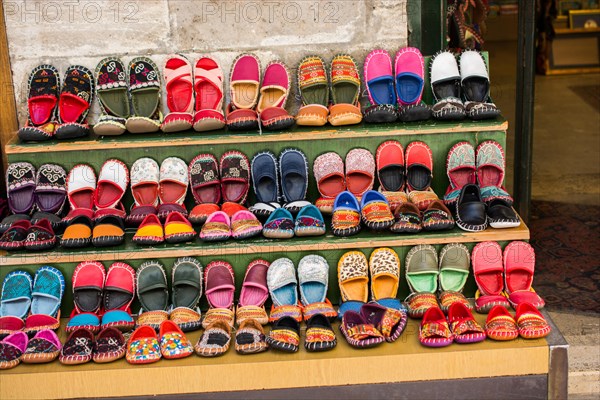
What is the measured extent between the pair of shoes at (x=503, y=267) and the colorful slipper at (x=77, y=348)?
1541 millimetres

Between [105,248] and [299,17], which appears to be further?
[299,17]

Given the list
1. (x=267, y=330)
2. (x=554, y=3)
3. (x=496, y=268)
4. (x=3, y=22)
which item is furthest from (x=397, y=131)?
(x=554, y=3)

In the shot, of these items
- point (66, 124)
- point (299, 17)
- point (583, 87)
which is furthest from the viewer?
point (583, 87)

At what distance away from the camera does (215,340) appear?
362 centimetres

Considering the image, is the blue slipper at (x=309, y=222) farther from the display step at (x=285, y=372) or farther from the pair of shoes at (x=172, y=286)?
the display step at (x=285, y=372)

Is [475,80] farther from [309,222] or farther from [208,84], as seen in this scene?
[208,84]

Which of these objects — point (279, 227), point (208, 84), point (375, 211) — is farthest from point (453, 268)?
point (208, 84)

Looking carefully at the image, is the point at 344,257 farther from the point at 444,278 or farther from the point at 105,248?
the point at 105,248

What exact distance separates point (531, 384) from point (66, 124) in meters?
2.23

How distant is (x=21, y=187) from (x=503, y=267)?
209 cm

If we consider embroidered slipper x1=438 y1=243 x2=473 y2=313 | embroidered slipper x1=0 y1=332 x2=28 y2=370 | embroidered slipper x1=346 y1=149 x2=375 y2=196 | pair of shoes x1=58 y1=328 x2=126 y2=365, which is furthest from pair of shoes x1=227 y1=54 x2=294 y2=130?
embroidered slipper x1=0 y1=332 x2=28 y2=370

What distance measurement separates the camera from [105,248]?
157 inches

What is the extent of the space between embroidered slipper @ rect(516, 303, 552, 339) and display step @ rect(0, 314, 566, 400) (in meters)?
0.03

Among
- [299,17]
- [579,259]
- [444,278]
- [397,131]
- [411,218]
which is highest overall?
[299,17]
